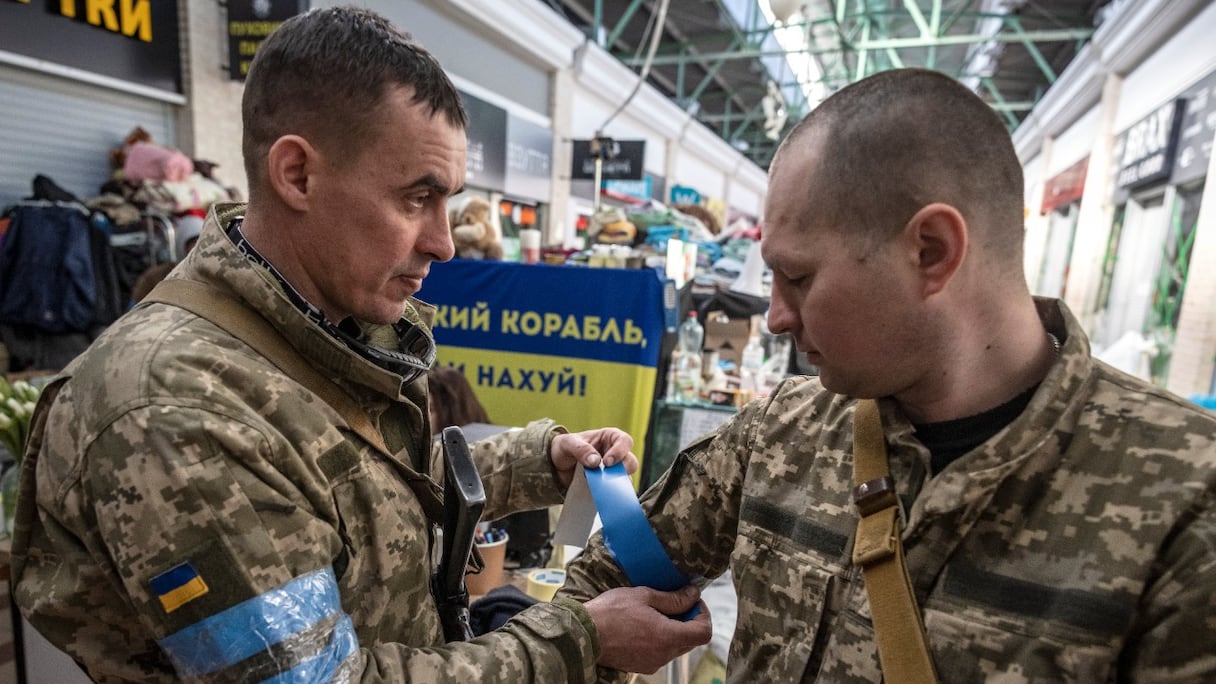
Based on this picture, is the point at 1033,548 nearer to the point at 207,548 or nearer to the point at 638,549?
the point at 638,549

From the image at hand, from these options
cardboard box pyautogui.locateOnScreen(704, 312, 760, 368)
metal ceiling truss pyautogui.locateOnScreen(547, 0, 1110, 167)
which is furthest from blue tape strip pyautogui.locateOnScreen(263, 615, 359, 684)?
metal ceiling truss pyautogui.locateOnScreen(547, 0, 1110, 167)

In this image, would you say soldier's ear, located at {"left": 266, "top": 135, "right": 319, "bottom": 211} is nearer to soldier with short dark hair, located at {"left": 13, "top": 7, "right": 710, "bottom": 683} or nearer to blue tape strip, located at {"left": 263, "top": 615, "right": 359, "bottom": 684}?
soldier with short dark hair, located at {"left": 13, "top": 7, "right": 710, "bottom": 683}

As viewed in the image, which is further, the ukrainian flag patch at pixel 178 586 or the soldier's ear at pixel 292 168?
the soldier's ear at pixel 292 168

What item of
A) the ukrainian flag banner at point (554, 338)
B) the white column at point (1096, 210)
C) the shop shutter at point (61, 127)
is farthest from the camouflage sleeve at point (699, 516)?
the white column at point (1096, 210)

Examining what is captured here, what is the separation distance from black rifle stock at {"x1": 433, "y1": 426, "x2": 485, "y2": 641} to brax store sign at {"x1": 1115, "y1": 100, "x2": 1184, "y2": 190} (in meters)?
8.05

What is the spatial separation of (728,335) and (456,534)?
2904 mm

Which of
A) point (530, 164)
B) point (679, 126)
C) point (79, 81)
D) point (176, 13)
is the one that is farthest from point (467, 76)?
point (679, 126)

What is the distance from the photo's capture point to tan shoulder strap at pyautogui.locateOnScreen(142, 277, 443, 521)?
1.03 meters

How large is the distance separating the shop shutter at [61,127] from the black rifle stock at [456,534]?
491 cm

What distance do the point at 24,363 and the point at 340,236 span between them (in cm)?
461

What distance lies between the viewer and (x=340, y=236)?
1.13 m

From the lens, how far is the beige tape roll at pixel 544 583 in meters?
2.11

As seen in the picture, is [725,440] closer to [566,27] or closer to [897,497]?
[897,497]

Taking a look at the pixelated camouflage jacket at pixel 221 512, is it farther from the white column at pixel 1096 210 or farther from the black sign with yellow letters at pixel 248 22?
the white column at pixel 1096 210
